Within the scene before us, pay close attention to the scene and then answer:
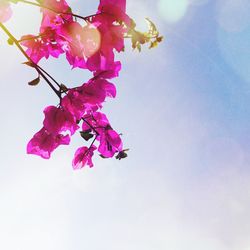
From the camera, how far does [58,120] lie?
221cm

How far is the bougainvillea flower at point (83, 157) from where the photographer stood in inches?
108

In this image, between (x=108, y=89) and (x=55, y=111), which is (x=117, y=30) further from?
(x=55, y=111)

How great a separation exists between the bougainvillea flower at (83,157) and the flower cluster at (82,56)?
0.21m

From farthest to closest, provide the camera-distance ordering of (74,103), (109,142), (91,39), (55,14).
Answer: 1. (109,142)
2. (55,14)
3. (74,103)
4. (91,39)

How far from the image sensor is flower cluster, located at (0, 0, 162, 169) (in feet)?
6.65

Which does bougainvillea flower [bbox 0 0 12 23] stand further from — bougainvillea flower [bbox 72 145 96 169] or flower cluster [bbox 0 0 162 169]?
bougainvillea flower [bbox 72 145 96 169]

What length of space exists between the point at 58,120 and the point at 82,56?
0.38 m

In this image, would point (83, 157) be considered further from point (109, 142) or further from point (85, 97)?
point (85, 97)

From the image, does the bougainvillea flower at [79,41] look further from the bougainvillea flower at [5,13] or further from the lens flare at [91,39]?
the bougainvillea flower at [5,13]

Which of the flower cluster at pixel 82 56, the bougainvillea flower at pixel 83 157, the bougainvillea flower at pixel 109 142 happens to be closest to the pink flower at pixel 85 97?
the flower cluster at pixel 82 56

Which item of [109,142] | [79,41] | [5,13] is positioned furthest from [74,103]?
[5,13]

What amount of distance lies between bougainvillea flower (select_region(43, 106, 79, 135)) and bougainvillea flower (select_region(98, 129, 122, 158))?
32cm

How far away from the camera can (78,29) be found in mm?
2100

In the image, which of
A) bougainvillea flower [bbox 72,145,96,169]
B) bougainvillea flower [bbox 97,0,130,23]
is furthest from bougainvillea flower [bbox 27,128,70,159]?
bougainvillea flower [bbox 97,0,130,23]
